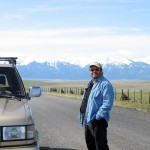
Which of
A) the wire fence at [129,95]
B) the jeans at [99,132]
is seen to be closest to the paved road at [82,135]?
the jeans at [99,132]

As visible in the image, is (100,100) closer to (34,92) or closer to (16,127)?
(34,92)

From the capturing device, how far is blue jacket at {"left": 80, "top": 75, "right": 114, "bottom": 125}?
284 inches

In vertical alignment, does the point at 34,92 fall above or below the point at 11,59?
below

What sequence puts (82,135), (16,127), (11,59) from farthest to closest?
(82,135), (11,59), (16,127)

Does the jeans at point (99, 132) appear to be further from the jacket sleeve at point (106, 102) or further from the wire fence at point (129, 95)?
the wire fence at point (129, 95)

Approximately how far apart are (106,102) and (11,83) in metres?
1.68

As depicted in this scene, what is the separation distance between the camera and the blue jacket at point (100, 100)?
7.20 metres

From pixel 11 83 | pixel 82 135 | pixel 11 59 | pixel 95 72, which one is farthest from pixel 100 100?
pixel 82 135

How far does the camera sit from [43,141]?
1212 cm

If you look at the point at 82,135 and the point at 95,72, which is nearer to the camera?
the point at 95,72

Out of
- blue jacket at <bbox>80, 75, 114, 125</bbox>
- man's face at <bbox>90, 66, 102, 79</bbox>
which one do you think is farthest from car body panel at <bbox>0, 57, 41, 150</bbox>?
man's face at <bbox>90, 66, 102, 79</bbox>

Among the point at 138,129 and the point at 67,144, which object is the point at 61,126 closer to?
the point at 138,129

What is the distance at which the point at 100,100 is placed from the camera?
7363 millimetres

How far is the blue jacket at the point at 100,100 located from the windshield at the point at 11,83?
1085mm
